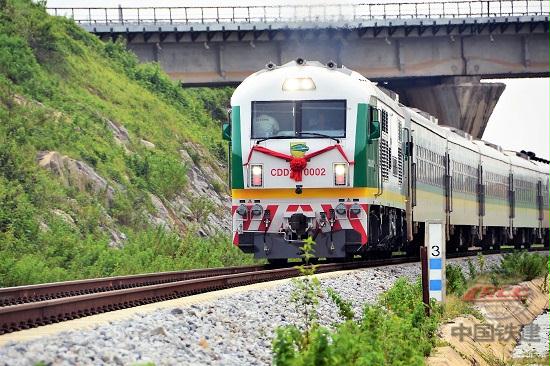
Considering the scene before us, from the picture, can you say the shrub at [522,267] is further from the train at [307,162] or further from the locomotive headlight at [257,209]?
the locomotive headlight at [257,209]

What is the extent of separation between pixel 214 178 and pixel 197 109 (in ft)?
38.4

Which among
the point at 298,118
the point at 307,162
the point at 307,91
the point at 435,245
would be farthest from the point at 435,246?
the point at 307,91

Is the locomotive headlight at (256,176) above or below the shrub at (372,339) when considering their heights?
above

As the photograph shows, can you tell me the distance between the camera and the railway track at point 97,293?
12.7m

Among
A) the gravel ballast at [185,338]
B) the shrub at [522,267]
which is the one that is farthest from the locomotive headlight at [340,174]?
the shrub at [522,267]

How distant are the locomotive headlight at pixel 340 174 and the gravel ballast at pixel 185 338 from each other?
5.33 m

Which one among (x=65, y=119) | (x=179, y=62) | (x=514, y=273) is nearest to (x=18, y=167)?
(x=65, y=119)

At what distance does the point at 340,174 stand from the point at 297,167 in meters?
0.77

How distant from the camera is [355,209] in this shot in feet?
71.3

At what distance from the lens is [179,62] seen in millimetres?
55812

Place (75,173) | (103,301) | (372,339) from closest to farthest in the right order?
(372,339), (103,301), (75,173)

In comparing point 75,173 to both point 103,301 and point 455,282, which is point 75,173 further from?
point 103,301

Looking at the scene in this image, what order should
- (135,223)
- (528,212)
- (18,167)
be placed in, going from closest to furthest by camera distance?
(18,167), (135,223), (528,212)

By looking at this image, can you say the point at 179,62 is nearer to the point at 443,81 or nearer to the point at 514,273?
the point at 443,81
